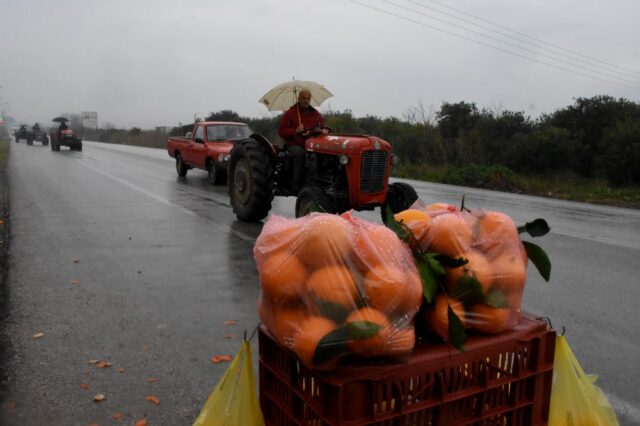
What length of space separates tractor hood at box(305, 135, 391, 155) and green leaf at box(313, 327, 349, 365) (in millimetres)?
6215

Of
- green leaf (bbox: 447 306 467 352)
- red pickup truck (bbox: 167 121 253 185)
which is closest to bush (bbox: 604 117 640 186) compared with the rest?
red pickup truck (bbox: 167 121 253 185)

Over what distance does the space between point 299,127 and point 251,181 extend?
4.08ft

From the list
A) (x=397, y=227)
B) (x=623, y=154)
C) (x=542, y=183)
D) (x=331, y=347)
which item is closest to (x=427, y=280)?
(x=397, y=227)

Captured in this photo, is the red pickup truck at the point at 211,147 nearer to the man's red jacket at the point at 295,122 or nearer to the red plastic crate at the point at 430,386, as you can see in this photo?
the man's red jacket at the point at 295,122

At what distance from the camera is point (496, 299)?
2.24m

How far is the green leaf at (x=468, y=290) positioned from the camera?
2.21 m

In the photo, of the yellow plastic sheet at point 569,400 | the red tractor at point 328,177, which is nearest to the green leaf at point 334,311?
the yellow plastic sheet at point 569,400

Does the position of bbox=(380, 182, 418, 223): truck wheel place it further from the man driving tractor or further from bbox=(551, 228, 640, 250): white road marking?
bbox=(551, 228, 640, 250): white road marking

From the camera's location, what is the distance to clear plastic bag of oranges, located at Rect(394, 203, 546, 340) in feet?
7.25

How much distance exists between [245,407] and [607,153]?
63.5 ft

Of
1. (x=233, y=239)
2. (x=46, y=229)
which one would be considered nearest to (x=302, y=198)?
(x=233, y=239)

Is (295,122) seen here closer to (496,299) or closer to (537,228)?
(537,228)

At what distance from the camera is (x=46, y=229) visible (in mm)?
8664

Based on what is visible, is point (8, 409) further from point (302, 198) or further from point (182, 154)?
point (182, 154)
